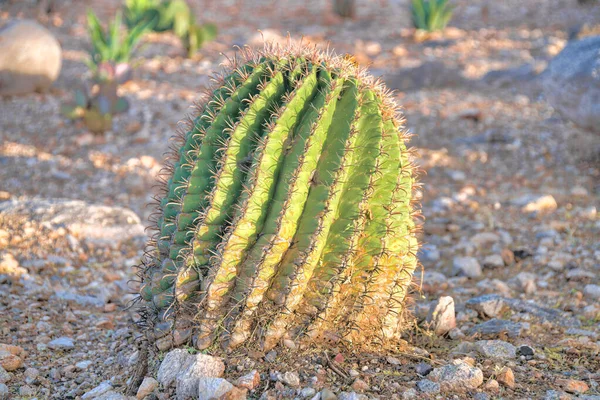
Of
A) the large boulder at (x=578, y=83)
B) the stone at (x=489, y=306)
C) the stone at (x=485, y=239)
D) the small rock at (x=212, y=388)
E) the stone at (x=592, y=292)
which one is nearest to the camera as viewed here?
the small rock at (x=212, y=388)

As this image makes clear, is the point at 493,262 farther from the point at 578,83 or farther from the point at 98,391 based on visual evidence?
the point at 98,391

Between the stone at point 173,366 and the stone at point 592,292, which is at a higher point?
the stone at point 173,366

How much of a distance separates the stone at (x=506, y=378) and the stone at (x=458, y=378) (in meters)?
Answer: 0.12

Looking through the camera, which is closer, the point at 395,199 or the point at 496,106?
the point at 395,199

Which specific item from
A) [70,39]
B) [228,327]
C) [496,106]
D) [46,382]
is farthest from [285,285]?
[70,39]

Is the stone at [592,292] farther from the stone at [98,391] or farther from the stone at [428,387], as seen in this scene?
the stone at [98,391]

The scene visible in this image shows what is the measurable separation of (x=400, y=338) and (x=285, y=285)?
783 millimetres

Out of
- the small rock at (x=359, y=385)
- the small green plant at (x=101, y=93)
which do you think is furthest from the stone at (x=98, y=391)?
the small green plant at (x=101, y=93)

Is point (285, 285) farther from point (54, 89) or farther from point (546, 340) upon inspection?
point (54, 89)

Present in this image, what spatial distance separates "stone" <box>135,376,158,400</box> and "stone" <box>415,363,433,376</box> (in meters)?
1.11

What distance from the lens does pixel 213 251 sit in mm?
2705

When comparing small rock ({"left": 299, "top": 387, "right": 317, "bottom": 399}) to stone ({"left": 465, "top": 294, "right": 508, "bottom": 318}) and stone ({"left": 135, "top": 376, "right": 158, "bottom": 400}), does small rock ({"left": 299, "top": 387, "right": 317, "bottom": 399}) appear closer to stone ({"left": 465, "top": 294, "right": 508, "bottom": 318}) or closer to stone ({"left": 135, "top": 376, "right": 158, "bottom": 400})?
stone ({"left": 135, "top": 376, "right": 158, "bottom": 400})

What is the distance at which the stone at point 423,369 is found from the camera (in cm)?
282

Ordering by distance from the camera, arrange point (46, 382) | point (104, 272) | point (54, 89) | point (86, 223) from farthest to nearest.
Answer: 1. point (54, 89)
2. point (86, 223)
3. point (104, 272)
4. point (46, 382)
